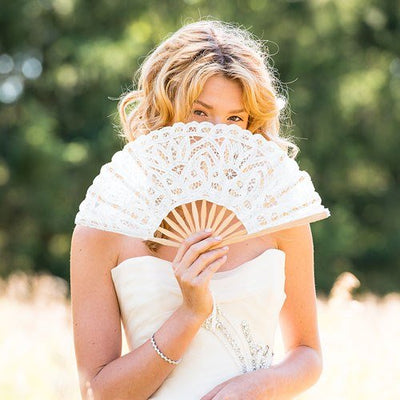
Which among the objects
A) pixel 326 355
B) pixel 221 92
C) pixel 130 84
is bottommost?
pixel 326 355

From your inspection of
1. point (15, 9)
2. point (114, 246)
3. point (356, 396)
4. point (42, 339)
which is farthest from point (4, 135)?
point (114, 246)

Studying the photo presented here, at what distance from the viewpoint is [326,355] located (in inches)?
201

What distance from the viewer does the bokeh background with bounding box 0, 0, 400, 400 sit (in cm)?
1675

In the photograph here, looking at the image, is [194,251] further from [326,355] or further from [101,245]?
[326,355]

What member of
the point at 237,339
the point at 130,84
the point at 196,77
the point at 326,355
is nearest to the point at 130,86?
the point at 130,84

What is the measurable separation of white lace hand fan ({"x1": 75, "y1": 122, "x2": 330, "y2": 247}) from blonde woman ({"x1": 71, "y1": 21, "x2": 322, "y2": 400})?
0.12 meters

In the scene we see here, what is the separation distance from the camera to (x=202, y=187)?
2.94m

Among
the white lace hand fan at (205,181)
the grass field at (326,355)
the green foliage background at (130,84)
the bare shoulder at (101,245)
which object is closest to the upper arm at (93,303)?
the bare shoulder at (101,245)

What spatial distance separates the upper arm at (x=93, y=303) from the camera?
9.19 ft

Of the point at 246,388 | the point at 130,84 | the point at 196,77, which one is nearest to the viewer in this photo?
the point at 246,388

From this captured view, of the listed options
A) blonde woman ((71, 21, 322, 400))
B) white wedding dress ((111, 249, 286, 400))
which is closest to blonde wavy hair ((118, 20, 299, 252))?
blonde woman ((71, 21, 322, 400))

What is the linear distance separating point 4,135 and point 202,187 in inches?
586

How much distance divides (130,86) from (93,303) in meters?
13.3

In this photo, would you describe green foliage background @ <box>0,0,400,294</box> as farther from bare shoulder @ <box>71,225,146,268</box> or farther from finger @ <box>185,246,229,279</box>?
finger @ <box>185,246,229,279</box>
